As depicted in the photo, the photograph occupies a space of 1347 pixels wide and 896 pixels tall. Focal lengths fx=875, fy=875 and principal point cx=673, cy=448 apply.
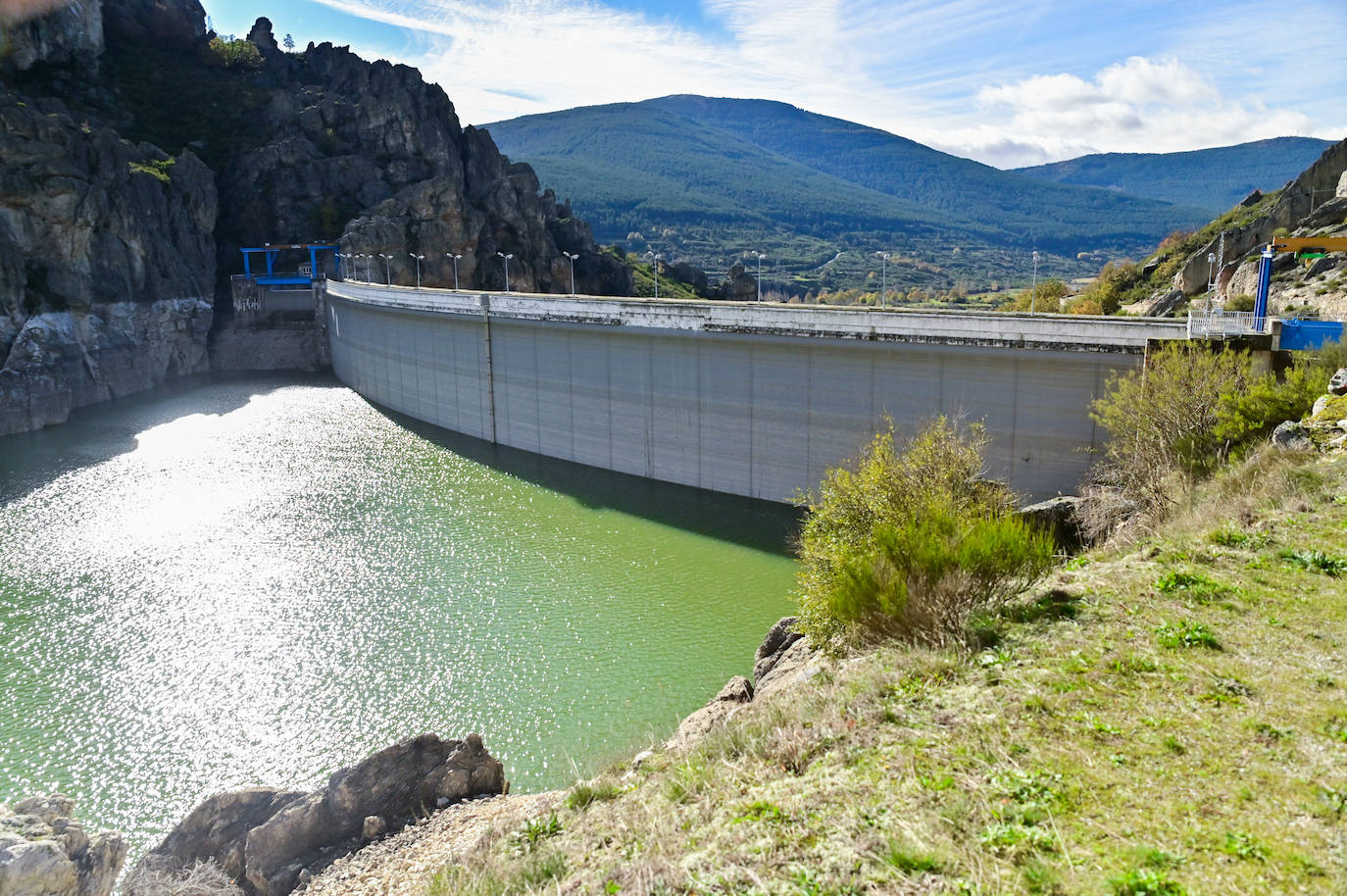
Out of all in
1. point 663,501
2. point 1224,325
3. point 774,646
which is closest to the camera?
point 774,646

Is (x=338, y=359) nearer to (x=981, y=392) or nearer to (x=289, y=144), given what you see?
(x=289, y=144)

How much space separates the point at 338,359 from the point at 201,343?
7769 mm

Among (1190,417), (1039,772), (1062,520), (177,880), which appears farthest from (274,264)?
(1039,772)

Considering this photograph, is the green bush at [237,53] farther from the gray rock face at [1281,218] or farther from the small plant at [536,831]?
the small plant at [536,831]

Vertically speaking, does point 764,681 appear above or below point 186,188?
below

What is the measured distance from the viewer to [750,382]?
24.6m

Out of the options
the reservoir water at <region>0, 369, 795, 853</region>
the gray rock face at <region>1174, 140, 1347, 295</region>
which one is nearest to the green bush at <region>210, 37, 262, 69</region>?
the reservoir water at <region>0, 369, 795, 853</region>

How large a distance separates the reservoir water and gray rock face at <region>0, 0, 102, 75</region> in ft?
115

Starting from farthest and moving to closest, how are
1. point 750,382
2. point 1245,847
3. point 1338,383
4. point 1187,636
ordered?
Result: point 750,382
point 1338,383
point 1187,636
point 1245,847

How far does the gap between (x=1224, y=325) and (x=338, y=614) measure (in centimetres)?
1946

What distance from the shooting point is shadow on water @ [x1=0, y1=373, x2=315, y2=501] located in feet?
96.9

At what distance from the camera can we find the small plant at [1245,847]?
4.52 meters

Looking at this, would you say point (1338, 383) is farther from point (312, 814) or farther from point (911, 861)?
point (312, 814)

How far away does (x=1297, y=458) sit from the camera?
12211 millimetres
